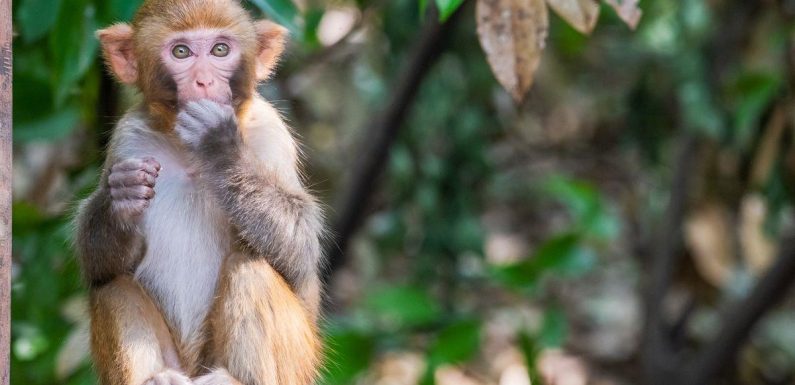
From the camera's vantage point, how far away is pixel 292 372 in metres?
3.98

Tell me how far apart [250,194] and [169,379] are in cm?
59

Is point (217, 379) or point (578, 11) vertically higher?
point (578, 11)

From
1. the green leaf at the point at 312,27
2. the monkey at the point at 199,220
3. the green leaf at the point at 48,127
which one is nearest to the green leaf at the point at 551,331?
the green leaf at the point at 312,27

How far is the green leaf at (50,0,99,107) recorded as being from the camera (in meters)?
4.50

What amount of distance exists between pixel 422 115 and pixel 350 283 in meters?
4.63

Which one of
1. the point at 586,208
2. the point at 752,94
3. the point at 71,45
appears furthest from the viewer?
the point at 586,208

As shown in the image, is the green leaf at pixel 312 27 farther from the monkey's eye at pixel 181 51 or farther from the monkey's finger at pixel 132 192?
the monkey's finger at pixel 132 192

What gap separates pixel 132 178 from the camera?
12.0 feet

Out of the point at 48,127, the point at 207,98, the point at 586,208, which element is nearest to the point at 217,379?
the point at 207,98

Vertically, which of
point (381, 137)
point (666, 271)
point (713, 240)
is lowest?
point (666, 271)

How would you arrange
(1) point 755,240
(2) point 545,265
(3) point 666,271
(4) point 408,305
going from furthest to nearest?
(3) point 666,271
(1) point 755,240
(2) point 545,265
(4) point 408,305

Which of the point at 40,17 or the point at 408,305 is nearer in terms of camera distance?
the point at 40,17

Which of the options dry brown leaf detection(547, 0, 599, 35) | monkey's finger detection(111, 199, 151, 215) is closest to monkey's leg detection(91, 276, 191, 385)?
monkey's finger detection(111, 199, 151, 215)

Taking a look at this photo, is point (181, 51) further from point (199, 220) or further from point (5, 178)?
point (5, 178)
